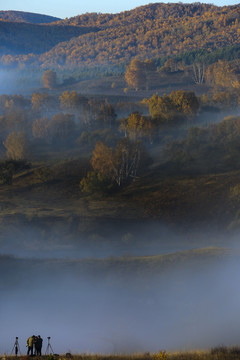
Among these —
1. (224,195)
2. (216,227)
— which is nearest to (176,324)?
(216,227)

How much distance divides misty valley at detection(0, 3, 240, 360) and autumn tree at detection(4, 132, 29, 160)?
55 cm

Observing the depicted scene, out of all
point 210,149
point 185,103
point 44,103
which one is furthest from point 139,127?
point 44,103

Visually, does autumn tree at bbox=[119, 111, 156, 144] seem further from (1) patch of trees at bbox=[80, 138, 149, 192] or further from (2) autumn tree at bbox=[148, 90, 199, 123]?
(1) patch of trees at bbox=[80, 138, 149, 192]

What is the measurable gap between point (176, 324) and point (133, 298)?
558 cm

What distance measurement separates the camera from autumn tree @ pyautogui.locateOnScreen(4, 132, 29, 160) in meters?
102

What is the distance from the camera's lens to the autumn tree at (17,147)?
10150 centimetres

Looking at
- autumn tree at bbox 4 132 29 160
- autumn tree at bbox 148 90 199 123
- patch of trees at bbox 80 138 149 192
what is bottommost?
patch of trees at bbox 80 138 149 192

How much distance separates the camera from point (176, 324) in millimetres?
30531

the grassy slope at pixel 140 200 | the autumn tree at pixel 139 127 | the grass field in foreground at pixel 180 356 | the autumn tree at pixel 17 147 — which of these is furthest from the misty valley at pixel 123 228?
the autumn tree at pixel 17 147

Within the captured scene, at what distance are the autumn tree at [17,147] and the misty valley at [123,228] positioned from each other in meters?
0.55

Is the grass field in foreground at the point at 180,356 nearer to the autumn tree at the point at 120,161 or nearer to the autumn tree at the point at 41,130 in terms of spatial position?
the autumn tree at the point at 120,161

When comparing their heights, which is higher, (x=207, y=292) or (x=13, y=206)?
(x=13, y=206)

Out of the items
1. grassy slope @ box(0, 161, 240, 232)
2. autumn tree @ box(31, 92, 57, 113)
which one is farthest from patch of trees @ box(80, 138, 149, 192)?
autumn tree @ box(31, 92, 57, 113)

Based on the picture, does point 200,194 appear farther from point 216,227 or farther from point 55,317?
point 55,317
